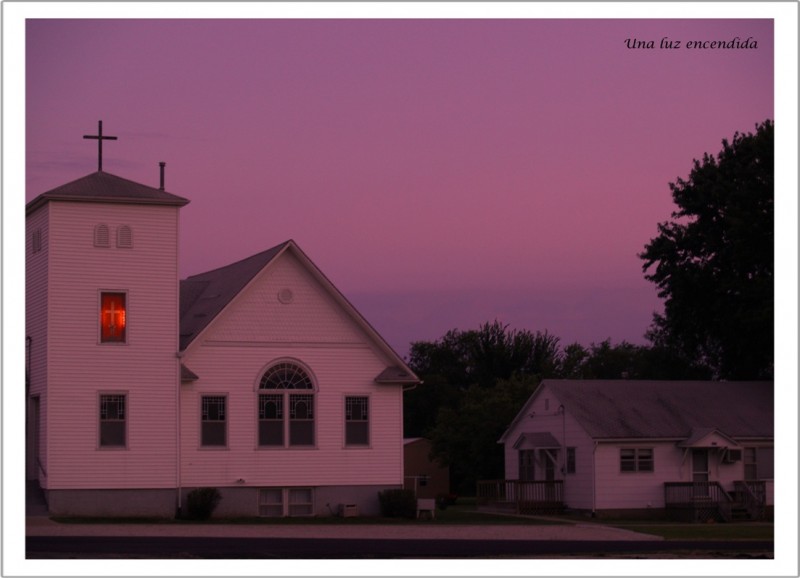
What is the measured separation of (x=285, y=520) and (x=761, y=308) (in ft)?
80.2

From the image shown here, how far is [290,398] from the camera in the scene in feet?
130

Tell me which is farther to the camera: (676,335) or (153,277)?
(676,335)

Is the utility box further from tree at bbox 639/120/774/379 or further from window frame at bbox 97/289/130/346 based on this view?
tree at bbox 639/120/774/379

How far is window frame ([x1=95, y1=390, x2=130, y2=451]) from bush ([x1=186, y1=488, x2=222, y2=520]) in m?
2.34

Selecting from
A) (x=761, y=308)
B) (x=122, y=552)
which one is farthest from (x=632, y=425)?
(x=122, y=552)

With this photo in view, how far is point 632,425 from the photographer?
1892 inches

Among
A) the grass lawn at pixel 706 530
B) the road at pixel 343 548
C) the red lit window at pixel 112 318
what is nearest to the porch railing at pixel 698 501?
the grass lawn at pixel 706 530

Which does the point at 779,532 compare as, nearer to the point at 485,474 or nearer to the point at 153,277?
the point at 153,277

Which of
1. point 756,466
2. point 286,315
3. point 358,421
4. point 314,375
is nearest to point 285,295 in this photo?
point 286,315

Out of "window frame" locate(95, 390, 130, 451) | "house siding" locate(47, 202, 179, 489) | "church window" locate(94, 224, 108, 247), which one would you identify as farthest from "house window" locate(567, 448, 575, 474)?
"church window" locate(94, 224, 108, 247)

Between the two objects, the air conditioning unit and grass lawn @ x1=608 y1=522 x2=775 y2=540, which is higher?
the air conditioning unit

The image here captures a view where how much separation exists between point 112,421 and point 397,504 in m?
8.52

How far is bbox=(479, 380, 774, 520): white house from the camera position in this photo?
154 ft

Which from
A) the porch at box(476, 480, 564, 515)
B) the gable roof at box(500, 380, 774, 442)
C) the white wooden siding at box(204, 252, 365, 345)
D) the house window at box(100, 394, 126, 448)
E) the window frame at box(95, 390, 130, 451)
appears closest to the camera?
the window frame at box(95, 390, 130, 451)
